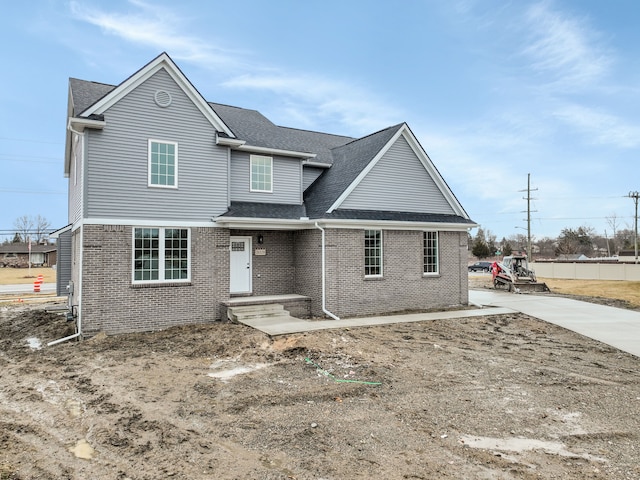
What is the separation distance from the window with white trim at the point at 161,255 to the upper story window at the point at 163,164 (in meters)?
1.41

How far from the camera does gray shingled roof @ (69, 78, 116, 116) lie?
12.1 m

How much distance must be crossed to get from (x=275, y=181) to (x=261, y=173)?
60cm

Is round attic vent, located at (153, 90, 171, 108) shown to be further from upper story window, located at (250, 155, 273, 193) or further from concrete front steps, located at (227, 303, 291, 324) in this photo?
concrete front steps, located at (227, 303, 291, 324)

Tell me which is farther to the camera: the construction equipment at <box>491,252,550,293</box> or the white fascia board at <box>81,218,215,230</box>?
the construction equipment at <box>491,252,550,293</box>

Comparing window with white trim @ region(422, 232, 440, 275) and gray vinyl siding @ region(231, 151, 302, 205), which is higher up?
gray vinyl siding @ region(231, 151, 302, 205)

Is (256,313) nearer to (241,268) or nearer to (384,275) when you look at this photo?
(241,268)

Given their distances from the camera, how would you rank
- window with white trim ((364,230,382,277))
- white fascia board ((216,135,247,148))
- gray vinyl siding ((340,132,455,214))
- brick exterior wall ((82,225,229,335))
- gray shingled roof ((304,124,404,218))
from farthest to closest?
1. gray vinyl siding ((340,132,455,214))
2. gray shingled roof ((304,124,404,218))
3. window with white trim ((364,230,382,277))
4. white fascia board ((216,135,247,148))
5. brick exterior wall ((82,225,229,335))

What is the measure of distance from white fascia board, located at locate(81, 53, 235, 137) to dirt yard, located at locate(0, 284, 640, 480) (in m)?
6.45

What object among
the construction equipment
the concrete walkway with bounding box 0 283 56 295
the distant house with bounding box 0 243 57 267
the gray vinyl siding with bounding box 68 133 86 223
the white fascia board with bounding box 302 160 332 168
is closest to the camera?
the gray vinyl siding with bounding box 68 133 86 223

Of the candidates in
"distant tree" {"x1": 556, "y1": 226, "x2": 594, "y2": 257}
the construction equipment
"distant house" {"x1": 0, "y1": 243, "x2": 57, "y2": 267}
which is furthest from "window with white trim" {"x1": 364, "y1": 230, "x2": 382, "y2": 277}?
"distant tree" {"x1": 556, "y1": 226, "x2": 594, "y2": 257}

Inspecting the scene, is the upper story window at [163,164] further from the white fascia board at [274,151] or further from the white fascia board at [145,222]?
the white fascia board at [274,151]

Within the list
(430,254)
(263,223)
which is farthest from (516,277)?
(263,223)

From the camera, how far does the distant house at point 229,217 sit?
449 inches

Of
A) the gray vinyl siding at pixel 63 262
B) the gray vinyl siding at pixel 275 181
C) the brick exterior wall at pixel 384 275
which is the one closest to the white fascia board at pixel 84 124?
the gray vinyl siding at pixel 275 181
